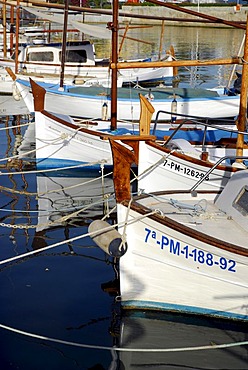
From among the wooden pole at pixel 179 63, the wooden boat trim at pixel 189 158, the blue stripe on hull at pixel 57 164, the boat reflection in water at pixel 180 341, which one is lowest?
the boat reflection in water at pixel 180 341

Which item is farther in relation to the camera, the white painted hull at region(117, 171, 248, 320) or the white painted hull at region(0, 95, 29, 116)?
the white painted hull at region(0, 95, 29, 116)

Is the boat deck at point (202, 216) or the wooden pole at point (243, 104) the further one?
the wooden pole at point (243, 104)

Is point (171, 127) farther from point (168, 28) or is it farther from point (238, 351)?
point (168, 28)

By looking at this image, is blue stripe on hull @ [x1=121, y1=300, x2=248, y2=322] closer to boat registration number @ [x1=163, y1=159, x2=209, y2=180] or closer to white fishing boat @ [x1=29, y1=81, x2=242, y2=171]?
boat registration number @ [x1=163, y1=159, x2=209, y2=180]

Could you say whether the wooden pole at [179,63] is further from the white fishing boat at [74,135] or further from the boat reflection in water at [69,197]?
the white fishing boat at [74,135]

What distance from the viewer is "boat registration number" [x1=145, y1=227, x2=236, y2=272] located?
864cm

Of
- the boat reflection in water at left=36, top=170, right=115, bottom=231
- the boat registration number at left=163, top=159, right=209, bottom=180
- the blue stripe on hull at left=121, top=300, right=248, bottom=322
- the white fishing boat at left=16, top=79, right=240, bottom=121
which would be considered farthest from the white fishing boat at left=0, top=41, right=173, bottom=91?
the blue stripe on hull at left=121, top=300, right=248, bottom=322

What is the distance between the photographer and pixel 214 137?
52.9ft

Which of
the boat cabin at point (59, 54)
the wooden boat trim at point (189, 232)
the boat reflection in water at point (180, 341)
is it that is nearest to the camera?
the boat reflection in water at point (180, 341)

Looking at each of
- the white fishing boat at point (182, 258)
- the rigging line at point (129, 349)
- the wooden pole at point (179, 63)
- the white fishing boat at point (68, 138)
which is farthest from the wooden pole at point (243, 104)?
→ the rigging line at point (129, 349)

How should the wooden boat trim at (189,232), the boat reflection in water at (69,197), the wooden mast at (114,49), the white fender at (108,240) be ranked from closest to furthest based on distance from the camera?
1. the wooden boat trim at (189,232)
2. the white fender at (108,240)
3. the boat reflection in water at (69,197)
4. the wooden mast at (114,49)

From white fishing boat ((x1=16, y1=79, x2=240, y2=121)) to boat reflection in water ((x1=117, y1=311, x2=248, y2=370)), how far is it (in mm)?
11909

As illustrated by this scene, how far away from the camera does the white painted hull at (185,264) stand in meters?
8.66

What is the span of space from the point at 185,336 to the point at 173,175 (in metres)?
4.20
